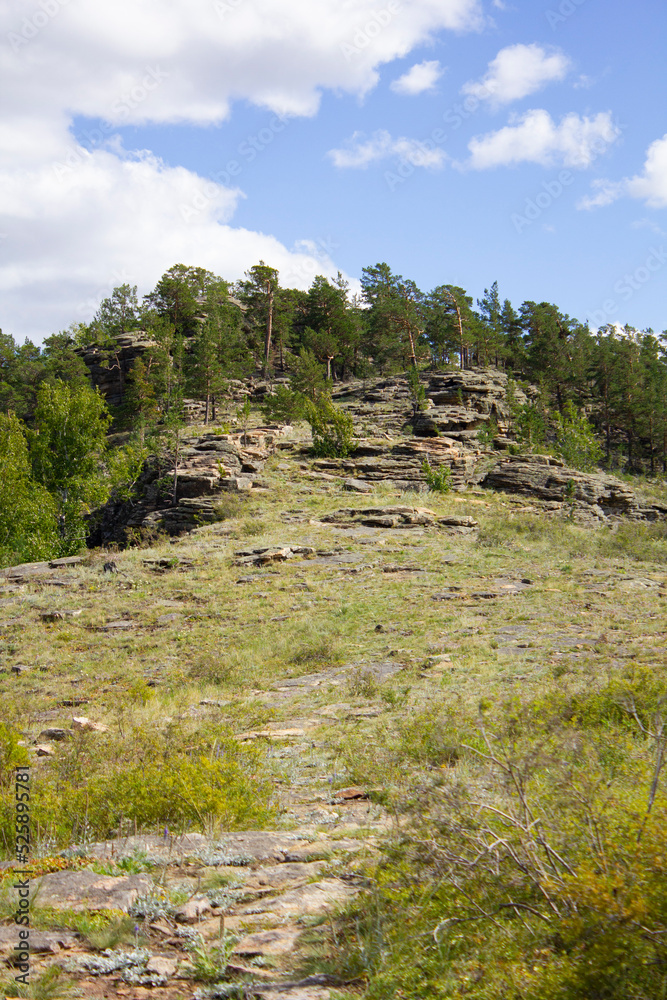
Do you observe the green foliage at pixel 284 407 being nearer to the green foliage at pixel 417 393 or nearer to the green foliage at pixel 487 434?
the green foliage at pixel 417 393

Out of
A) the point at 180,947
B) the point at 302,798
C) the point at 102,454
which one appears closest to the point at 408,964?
the point at 180,947

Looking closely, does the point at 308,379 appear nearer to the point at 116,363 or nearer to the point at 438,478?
the point at 438,478

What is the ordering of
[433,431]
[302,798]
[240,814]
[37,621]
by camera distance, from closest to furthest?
[240,814], [302,798], [37,621], [433,431]

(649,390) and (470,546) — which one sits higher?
(649,390)

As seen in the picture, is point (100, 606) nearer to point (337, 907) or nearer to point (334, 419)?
point (337, 907)

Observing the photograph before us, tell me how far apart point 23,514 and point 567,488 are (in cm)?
2806

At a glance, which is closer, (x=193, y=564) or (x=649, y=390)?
(x=193, y=564)

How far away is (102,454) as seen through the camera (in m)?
32.2

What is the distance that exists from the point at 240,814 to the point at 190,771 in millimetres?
585

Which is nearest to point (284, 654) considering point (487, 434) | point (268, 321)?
point (487, 434)

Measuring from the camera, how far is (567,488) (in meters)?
35.4

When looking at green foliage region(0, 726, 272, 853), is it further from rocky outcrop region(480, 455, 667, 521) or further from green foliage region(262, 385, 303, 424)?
green foliage region(262, 385, 303, 424)

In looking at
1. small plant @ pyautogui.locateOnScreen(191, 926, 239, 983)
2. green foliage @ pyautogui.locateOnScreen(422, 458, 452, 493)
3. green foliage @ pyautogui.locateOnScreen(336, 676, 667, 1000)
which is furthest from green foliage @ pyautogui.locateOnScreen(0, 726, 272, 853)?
green foliage @ pyautogui.locateOnScreen(422, 458, 452, 493)

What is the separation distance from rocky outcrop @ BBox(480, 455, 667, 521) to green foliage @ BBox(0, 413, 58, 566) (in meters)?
23.3
